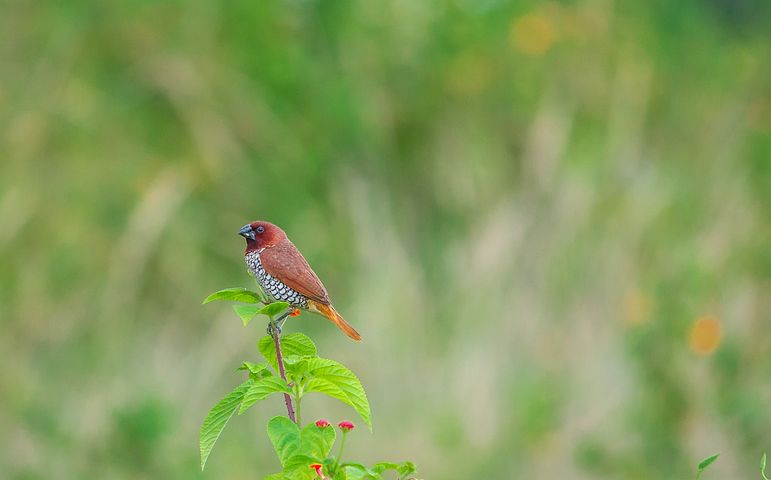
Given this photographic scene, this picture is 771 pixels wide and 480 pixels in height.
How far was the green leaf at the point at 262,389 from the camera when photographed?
1977 mm

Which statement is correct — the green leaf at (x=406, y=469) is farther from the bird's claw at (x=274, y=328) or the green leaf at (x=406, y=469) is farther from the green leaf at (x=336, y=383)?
the bird's claw at (x=274, y=328)

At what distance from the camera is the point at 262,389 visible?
78.2 inches

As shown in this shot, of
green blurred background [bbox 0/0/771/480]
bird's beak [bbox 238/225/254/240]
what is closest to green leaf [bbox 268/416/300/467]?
bird's beak [bbox 238/225/254/240]

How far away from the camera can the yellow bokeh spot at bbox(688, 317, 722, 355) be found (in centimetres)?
665

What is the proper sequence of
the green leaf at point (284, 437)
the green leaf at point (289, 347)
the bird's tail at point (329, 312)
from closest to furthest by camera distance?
the green leaf at point (284, 437) → the green leaf at point (289, 347) → the bird's tail at point (329, 312)

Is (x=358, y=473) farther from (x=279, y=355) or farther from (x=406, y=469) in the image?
(x=279, y=355)

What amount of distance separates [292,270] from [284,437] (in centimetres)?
44

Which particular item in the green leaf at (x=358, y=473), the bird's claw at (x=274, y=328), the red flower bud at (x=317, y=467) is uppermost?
the bird's claw at (x=274, y=328)

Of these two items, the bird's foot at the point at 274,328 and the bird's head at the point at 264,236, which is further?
the bird's head at the point at 264,236

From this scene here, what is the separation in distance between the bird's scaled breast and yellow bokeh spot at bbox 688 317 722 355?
456 cm

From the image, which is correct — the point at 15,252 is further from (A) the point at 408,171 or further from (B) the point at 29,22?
(A) the point at 408,171

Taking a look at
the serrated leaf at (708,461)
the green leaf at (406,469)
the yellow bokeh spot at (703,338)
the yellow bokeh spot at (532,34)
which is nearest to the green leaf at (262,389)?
the green leaf at (406,469)

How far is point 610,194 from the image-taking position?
338 inches

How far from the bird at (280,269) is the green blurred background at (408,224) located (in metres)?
4.08
